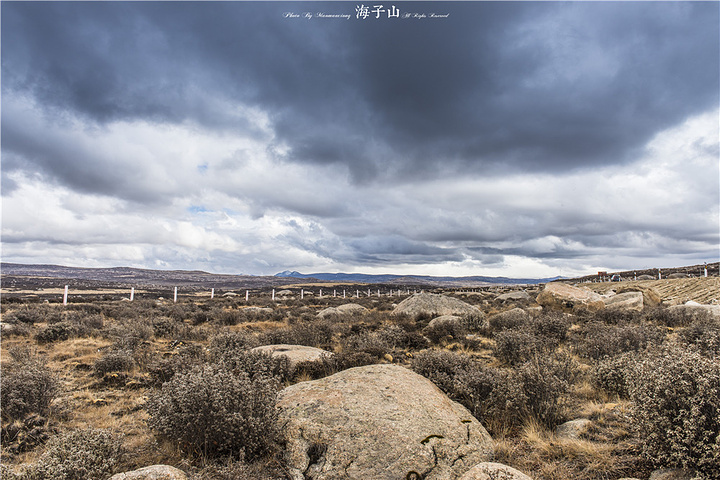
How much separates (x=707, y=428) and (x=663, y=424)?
1.17ft

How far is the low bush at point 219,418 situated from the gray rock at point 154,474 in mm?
702

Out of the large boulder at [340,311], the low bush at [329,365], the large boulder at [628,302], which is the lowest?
the large boulder at [340,311]

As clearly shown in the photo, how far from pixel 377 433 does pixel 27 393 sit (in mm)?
6856

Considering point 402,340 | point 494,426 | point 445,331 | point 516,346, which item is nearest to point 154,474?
point 494,426

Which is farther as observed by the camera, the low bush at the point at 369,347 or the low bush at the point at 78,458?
the low bush at the point at 369,347

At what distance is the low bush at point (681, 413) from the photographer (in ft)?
11.7

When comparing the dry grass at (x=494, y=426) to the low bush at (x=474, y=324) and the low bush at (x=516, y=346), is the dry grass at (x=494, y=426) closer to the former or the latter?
the low bush at (x=516, y=346)

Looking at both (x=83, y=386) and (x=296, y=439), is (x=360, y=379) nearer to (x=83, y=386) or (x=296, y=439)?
(x=296, y=439)

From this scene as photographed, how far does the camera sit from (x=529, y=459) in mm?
4652

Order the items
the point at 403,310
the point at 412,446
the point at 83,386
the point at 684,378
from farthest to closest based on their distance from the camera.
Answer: the point at 403,310, the point at 83,386, the point at 412,446, the point at 684,378

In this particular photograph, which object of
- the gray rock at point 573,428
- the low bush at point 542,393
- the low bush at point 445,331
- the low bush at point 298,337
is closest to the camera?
the gray rock at point 573,428

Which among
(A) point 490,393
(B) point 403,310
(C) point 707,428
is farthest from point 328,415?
(B) point 403,310

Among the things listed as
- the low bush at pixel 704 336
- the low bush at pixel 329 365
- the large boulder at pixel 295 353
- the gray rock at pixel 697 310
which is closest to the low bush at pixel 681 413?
the low bush at pixel 704 336

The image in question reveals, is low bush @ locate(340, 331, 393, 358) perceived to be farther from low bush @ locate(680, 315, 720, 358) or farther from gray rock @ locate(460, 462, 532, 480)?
low bush @ locate(680, 315, 720, 358)
